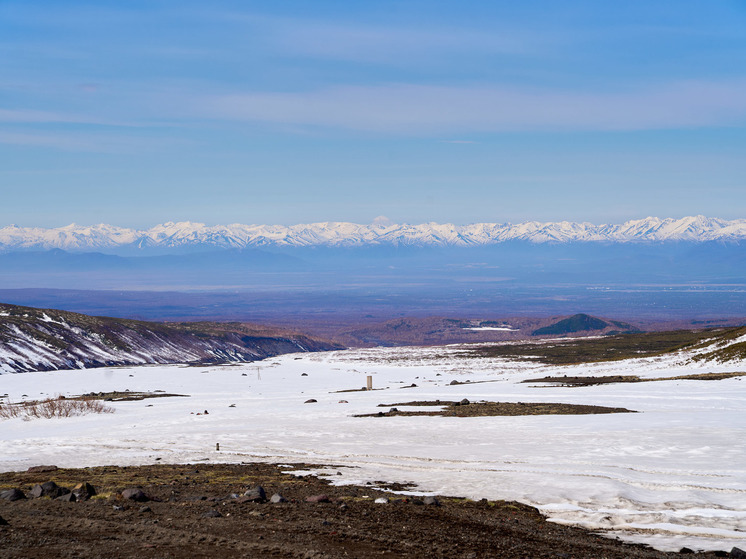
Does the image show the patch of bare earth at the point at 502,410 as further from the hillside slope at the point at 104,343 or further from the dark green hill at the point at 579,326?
the dark green hill at the point at 579,326

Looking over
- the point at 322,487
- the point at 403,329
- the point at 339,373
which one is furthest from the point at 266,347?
the point at 322,487

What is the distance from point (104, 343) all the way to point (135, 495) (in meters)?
85.1

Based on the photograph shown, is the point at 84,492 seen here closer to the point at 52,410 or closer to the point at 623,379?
the point at 52,410

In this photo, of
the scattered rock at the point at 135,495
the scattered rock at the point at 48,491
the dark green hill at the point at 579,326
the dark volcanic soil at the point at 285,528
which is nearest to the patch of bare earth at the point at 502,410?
the dark volcanic soil at the point at 285,528

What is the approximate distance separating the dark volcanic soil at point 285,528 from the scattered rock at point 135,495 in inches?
8.2

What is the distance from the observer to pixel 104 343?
9438cm

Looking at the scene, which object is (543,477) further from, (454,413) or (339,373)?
(339,373)

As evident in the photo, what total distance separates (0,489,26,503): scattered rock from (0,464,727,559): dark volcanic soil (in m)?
0.33

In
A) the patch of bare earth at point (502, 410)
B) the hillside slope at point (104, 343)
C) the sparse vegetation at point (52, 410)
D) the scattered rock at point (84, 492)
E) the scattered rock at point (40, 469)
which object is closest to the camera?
the scattered rock at point (84, 492)

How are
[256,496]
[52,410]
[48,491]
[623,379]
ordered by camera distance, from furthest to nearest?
1. [623,379]
2. [52,410]
3. [48,491]
4. [256,496]

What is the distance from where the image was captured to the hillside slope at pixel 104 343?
81625 mm

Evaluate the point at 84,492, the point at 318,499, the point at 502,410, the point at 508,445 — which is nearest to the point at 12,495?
the point at 84,492

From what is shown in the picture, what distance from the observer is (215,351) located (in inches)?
4355

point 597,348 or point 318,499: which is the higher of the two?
point 318,499
